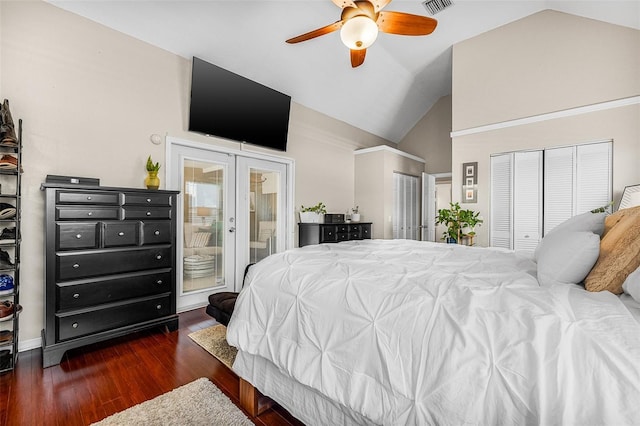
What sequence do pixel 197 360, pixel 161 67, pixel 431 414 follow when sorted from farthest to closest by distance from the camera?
1. pixel 161 67
2. pixel 197 360
3. pixel 431 414

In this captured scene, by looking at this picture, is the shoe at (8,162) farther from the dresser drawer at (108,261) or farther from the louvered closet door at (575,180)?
the louvered closet door at (575,180)

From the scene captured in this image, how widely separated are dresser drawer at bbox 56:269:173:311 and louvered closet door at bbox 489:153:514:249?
165 inches

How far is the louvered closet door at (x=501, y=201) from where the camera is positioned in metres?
4.03

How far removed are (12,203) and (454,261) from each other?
3.36m

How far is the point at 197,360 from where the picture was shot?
2197 mm

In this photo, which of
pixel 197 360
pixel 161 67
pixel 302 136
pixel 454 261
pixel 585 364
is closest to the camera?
pixel 585 364

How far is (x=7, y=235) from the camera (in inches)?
83.4

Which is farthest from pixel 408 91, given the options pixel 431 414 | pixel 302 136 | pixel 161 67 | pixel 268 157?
pixel 431 414

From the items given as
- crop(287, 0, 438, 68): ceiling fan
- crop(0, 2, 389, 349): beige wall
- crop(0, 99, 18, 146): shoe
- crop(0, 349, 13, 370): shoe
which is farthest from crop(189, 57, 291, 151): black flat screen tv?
crop(0, 349, 13, 370): shoe

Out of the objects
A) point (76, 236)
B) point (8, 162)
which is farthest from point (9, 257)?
point (8, 162)

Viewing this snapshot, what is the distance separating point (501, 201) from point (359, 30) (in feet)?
10.8

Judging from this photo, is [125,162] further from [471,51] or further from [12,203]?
[471,51]

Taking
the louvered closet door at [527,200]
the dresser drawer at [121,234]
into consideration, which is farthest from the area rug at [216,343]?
the louvered closet door at [527,200]

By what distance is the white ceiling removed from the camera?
9.71 ft
